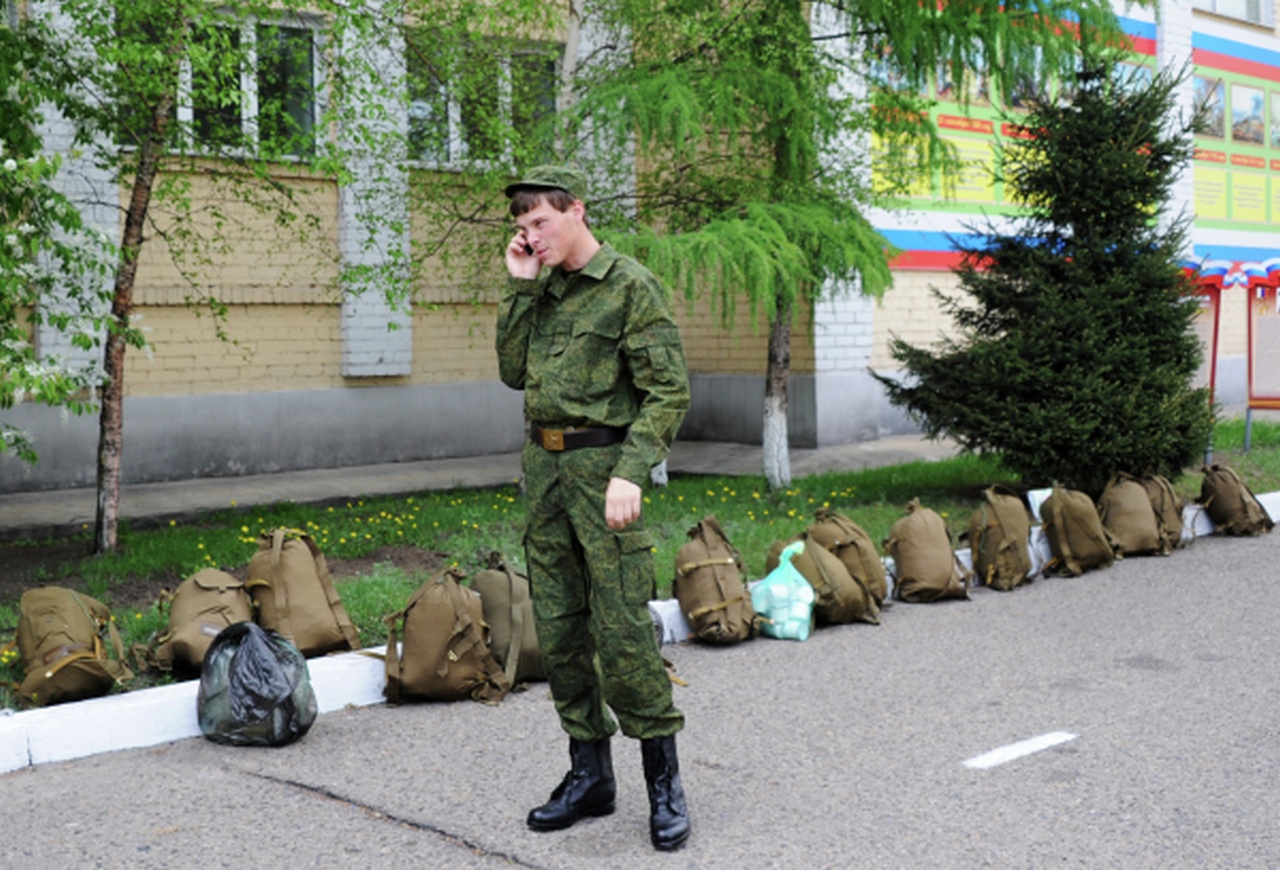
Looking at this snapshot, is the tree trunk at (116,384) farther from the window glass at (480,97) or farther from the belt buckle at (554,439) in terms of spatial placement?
the belt buckle at (554,439)

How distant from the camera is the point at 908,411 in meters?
11.7

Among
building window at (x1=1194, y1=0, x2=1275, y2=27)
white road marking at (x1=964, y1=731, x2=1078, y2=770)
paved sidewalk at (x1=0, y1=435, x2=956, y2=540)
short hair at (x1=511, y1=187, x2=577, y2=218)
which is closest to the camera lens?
short hair at (x1=511, y1=187, x2=577, y2=218)

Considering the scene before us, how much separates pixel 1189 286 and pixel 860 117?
2903 mm

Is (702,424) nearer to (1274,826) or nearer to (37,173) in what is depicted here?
(37,173)

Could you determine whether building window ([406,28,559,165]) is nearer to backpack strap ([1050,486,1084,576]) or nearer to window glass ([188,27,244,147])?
window glass ([188,27,244,147])

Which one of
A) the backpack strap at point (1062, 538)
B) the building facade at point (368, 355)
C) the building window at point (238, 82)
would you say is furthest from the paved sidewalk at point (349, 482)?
the backpack strap at point (1062, 538)

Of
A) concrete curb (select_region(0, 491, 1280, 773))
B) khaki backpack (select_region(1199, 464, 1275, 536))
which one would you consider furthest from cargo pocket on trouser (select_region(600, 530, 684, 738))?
khaki backpack (select_region(1199, 464, 1275, 536))

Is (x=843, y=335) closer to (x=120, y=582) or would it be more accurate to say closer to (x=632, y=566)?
(x=120, y=582)

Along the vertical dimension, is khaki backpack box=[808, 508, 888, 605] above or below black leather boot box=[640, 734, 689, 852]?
above

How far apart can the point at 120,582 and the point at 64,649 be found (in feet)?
8.84

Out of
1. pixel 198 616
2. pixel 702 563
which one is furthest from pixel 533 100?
pixel 198 616

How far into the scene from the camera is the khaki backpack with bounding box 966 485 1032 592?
8633 mm

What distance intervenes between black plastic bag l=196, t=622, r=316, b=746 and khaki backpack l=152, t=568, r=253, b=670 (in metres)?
0.45

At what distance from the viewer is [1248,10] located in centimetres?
2417
